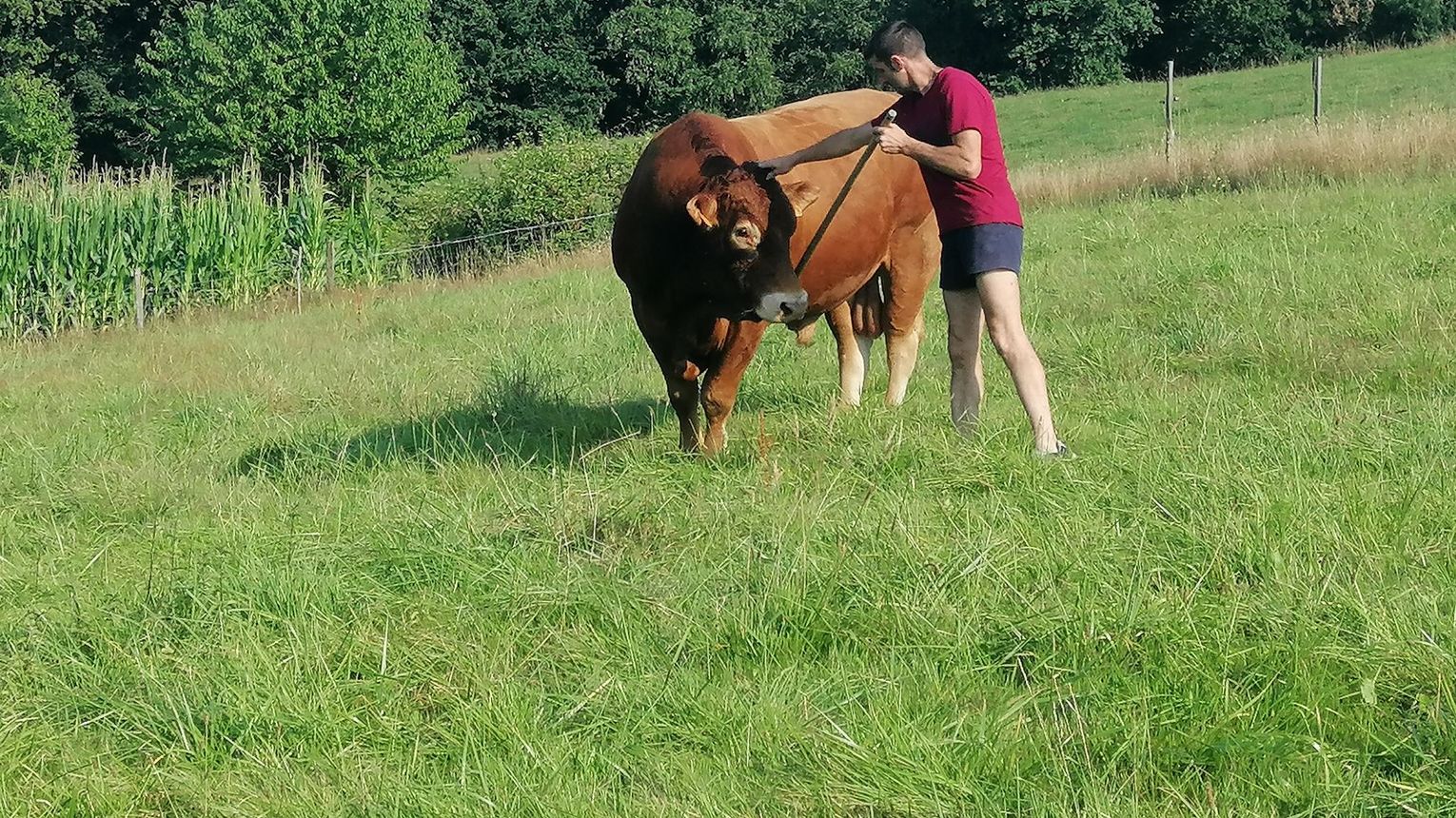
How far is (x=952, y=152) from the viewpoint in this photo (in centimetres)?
599

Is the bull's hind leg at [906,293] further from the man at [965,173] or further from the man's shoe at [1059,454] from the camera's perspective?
the man's shoe at [1059,454]

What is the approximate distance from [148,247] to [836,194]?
14.4 meters

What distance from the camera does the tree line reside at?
139ft

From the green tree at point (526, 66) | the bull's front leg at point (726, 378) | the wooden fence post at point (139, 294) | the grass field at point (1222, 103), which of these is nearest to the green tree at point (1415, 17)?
the grass field at point (1222, 103)

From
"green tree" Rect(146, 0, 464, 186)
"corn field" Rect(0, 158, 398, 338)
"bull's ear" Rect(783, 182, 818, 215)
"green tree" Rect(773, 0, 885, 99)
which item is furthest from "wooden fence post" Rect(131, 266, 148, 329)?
"green tree" Rect(773, 0, 885, 99)

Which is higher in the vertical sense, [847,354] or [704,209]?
[704,209]

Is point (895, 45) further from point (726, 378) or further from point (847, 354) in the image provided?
point (847, 354)

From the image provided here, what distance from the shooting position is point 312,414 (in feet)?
28.4

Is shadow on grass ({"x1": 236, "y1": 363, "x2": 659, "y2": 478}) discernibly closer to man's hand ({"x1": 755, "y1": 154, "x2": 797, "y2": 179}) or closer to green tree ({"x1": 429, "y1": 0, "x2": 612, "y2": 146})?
man's hand ({"x1": 755, "y1": 154, "x2": 797, "y2": 179})

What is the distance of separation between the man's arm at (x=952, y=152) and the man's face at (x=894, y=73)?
1.27 ft

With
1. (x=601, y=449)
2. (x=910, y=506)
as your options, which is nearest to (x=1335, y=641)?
(x=910, y=506)

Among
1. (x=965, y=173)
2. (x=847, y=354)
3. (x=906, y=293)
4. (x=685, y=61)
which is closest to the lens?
(x=965, y=173)

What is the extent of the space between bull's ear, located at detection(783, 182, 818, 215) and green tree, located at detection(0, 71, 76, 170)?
145ft

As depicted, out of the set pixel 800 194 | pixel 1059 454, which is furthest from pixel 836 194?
pixel 1059 454
